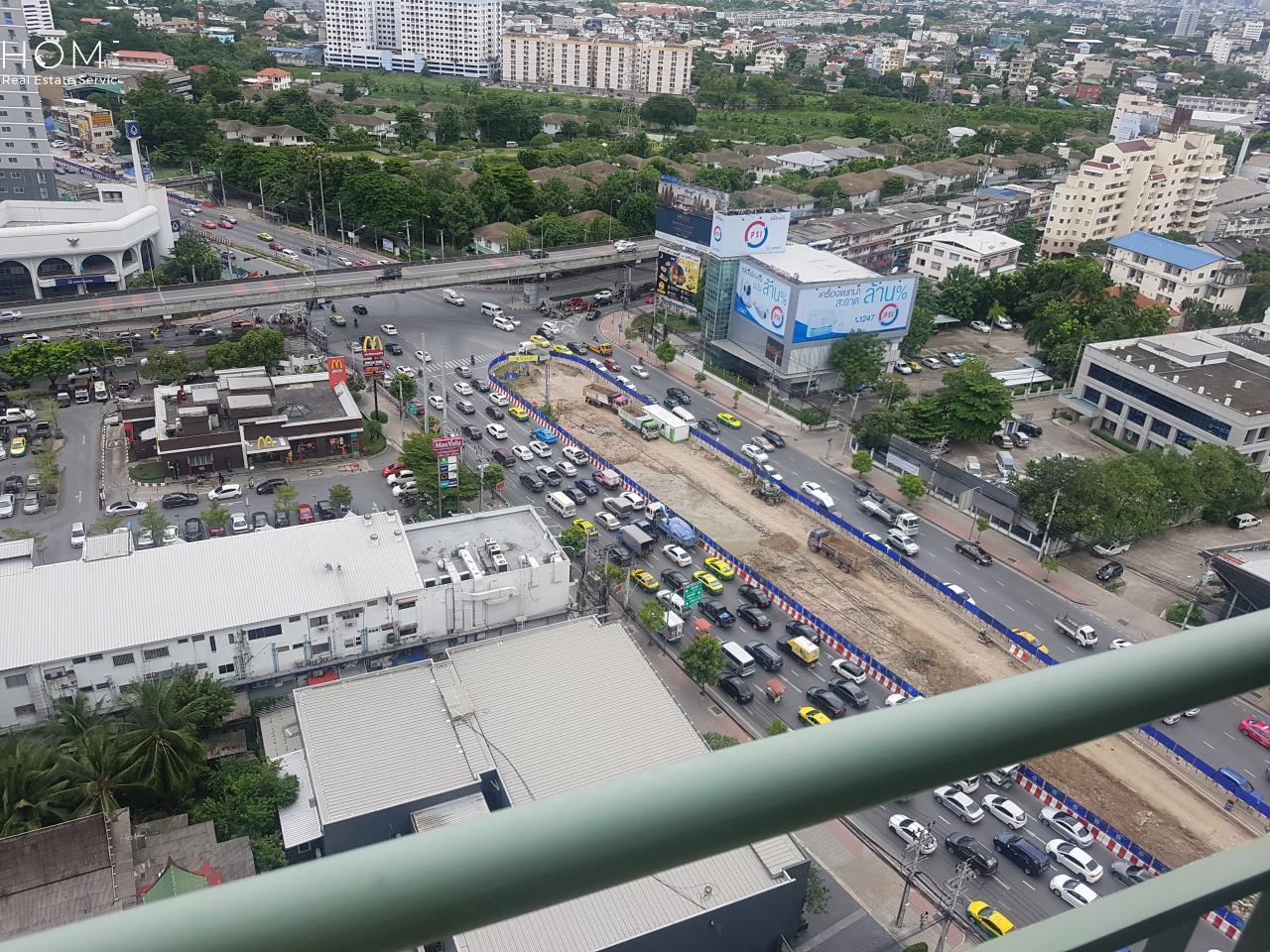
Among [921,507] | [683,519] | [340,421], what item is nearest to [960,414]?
[921,507]

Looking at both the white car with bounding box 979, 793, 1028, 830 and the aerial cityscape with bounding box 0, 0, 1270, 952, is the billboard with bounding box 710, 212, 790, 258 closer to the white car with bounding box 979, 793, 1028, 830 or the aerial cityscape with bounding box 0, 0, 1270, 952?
the aerial cityscape with bounding box 0, 0, 1270, 952

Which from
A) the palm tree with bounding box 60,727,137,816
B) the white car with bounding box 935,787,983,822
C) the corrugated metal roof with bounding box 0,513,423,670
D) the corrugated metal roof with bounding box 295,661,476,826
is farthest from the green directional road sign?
the palm tree with bounding box 60,727,137,816

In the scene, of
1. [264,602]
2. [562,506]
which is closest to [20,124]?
[562,506]

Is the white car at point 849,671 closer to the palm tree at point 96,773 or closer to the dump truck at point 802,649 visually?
the dump truck at point 802,649

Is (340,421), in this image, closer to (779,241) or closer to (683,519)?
(683,519)

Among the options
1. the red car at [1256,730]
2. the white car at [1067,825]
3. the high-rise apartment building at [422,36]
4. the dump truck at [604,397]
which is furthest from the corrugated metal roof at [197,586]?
the high-rise apartment building at [422,36]

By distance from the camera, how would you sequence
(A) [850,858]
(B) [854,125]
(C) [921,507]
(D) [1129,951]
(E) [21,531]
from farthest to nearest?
(B) [854,125]
(C) [921,507]
(E) [21,531]
(A) [850,858]
(D) [1129,951]
